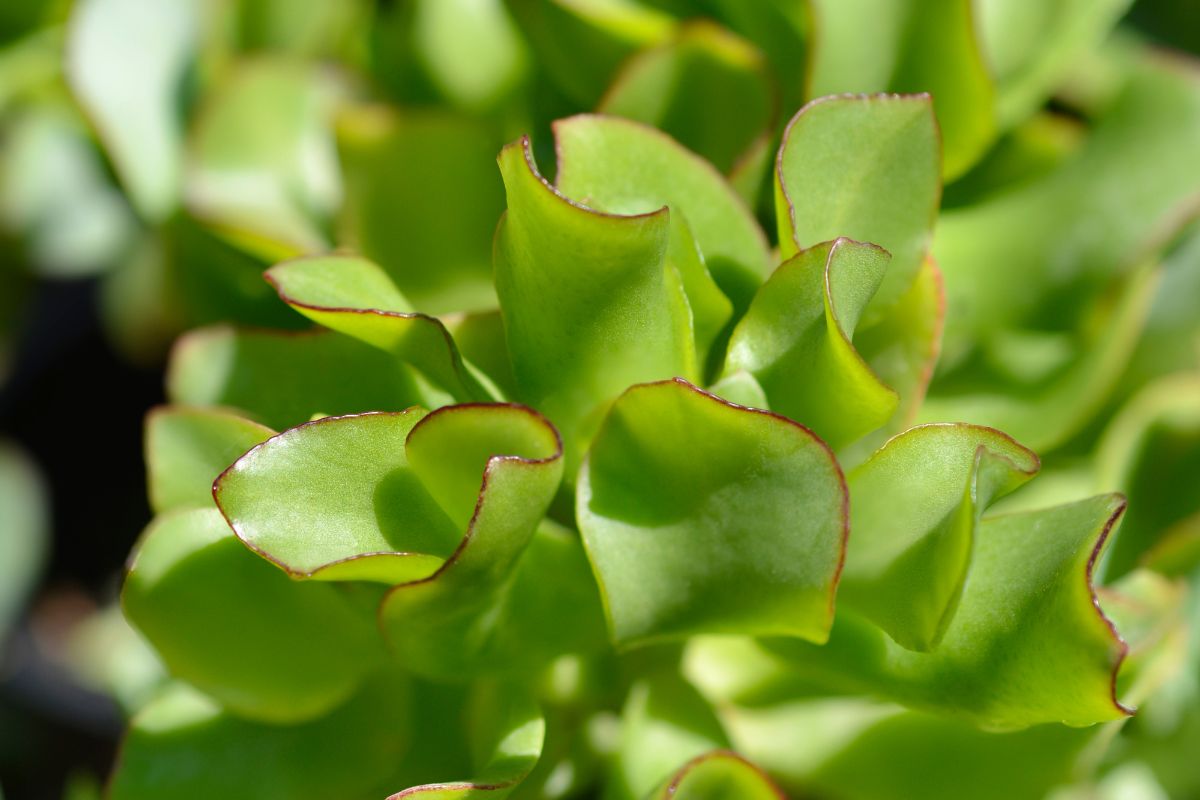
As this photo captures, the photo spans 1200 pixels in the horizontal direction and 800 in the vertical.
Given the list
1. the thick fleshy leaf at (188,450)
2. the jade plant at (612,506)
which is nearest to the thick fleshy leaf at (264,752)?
the jade plant at (612,506)

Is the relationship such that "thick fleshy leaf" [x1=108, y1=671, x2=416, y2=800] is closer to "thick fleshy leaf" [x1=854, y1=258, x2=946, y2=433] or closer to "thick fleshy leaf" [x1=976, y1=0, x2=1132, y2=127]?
"thick fleshy leaf" [x1=854, y1=258, x2=946, y2=433]

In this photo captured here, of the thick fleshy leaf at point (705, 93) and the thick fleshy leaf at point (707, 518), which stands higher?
the thick fleshy leaf at point (705, 93)

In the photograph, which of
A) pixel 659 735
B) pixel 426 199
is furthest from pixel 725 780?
pixel 426 199

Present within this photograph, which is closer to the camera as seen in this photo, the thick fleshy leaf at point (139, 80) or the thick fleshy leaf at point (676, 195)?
the thick fleshy leaf at point (676, 195)

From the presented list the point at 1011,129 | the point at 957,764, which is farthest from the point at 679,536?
the point at 1011,129

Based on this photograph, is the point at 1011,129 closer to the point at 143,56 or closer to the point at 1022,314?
the point at 1022,314

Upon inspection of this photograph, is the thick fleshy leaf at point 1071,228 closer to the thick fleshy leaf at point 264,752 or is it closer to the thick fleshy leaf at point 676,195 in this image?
the thick fleshy leaf at point 676,195

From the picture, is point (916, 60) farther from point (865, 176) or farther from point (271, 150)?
point (271, 150)
